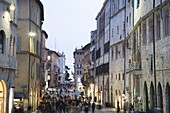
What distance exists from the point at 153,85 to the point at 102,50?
36.4 meters

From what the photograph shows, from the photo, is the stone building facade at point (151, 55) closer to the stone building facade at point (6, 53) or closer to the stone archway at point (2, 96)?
the stone building facade at point (6, 53)

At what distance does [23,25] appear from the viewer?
1629 inches

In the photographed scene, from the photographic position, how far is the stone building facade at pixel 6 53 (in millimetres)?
27372

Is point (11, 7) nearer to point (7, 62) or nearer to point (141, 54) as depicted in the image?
point (7, 62)

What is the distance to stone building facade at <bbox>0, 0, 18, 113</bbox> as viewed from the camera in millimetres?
27372

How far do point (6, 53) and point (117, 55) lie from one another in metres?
25.3

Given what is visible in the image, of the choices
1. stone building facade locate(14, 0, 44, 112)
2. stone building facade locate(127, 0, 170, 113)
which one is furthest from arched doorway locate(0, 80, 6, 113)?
stone building facade locate(127, 0, 170, 113)

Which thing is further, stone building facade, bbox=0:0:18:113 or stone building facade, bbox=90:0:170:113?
stone building facade, bbox=0:0:18:113

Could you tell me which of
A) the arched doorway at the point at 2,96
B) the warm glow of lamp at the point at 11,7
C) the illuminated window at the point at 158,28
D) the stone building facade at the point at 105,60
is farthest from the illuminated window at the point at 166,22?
the stone building facade at the point at 105,60

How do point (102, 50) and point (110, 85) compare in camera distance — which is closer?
point (110, 85)

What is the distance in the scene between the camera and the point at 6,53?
2830 centimetres

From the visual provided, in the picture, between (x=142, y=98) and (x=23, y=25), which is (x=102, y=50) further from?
(x=142, y=98)

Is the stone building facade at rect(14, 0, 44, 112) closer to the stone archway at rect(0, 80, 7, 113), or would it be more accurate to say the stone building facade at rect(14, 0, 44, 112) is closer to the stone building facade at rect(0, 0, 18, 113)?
the stone building facade at rect(0, 0, 18, 113)

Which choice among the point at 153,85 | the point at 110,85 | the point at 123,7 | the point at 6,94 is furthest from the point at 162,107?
the point at 110,85
